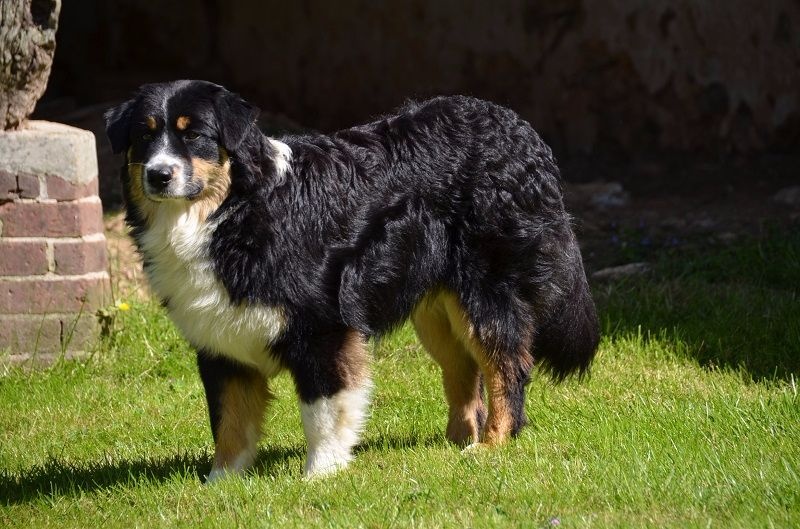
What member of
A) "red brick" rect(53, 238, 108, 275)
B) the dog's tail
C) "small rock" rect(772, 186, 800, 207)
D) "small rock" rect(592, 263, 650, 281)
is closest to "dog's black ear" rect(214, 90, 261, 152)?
the dog's tail

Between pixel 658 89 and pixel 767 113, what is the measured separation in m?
0.89

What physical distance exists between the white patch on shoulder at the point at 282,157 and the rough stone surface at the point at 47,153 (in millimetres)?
2008

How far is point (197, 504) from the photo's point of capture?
4.36 meters

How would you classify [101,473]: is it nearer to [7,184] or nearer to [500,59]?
[7,184]

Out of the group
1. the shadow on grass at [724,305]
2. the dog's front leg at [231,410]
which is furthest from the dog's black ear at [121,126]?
the shadow on grass at [724,305]

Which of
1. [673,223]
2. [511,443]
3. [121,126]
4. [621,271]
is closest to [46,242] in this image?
[121,126]

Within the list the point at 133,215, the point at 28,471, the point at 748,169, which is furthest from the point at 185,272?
the point at 748,169

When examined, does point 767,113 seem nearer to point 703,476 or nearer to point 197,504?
point 703,476

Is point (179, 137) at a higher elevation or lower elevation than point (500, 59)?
higher

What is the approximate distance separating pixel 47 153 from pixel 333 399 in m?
2.58

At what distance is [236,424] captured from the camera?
15.6 feet

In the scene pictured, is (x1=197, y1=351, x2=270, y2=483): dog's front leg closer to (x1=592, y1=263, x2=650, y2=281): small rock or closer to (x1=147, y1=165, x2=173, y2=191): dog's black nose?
(x1=147, y1=165, x2=173, y2=191): dog's black nose

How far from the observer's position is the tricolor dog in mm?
4461

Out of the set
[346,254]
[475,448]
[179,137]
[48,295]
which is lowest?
[48,295]
